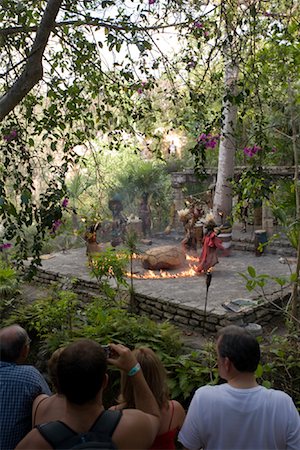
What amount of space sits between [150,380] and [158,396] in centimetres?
9

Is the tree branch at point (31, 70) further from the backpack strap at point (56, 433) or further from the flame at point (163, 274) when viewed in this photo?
the flame at point (163, 274)

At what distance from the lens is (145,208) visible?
13.8m

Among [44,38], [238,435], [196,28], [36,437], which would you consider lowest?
[238,435]

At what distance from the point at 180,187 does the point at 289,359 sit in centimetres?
973

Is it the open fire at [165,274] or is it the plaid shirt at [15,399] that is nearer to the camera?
the plaid shirt at [15,399]

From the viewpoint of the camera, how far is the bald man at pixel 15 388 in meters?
2.30

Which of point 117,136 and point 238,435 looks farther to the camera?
point 117,136

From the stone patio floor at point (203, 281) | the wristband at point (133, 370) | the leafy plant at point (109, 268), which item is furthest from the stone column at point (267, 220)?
the wristband at point (133, 370)

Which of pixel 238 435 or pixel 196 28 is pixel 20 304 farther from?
pixel 238 435

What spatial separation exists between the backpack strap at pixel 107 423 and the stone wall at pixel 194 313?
4.51 meters

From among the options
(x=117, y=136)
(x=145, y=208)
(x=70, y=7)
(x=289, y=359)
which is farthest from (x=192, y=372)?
(x=145, y=208)

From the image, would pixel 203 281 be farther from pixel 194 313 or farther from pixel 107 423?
pixel 107 423

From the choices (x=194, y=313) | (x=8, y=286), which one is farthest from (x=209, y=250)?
(x=8, y=286)

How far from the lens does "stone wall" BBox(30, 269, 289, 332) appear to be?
6695 millimetres
